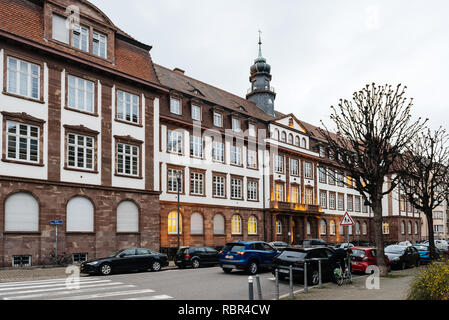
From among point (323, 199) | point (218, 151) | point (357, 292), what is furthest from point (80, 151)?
point (323, 199)

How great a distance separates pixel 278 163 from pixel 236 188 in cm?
824

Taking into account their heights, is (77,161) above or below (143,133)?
below

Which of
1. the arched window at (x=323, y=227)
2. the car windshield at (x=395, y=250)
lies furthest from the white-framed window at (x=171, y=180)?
the arched window at (x=323, y=227)

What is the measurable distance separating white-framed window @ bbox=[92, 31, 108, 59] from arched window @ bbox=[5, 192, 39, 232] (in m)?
10.5

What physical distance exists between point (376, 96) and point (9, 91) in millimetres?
19087

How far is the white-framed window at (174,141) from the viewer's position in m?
34.8

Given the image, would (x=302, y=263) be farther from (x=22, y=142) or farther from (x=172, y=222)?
(x=172, y=222)

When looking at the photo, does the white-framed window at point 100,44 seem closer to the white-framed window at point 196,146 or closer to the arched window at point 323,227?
the white-framed window at point 196,146

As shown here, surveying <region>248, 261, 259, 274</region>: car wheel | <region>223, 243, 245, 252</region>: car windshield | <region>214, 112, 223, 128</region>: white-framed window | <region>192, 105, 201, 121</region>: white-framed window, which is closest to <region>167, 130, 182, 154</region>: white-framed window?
<region>192, 105, 201, 121</region>: white-framed window

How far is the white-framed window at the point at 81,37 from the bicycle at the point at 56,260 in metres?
12.8

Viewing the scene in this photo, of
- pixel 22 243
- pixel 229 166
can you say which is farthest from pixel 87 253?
pixel 229 166

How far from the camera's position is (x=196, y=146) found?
3728 cm

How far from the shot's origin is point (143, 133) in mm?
A: 30375

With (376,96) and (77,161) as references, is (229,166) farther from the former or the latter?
(376,96)
